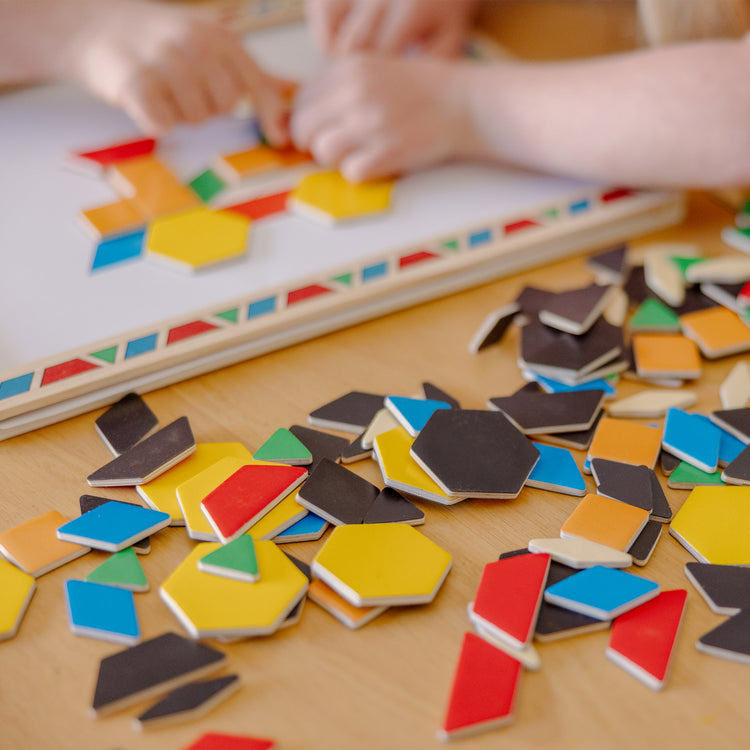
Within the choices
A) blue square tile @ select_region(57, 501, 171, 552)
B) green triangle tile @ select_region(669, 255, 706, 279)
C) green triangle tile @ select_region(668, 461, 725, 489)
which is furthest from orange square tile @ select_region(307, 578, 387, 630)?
green triangle tile @ select_region(669, 255, 706, 279)

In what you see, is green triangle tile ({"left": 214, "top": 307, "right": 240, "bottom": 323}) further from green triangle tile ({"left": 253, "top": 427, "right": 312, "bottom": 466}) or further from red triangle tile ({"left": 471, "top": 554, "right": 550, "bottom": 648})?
red triangle tile ({"left": 471, "top": 554, "right": 550, "bottom": 648})

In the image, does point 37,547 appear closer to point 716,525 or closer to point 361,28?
point 716,525

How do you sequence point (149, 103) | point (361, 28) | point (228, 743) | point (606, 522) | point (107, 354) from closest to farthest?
point (228, 743)
point (606, 522)
point (107, 354)
point (149, 103)
point (361, 28)

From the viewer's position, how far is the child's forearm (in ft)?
2.24

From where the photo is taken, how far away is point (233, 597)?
43cm

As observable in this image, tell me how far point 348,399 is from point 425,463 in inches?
→ 3.7

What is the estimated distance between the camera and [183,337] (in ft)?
1.96

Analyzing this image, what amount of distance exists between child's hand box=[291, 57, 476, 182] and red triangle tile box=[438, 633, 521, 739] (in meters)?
0.49

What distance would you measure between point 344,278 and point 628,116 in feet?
0.99

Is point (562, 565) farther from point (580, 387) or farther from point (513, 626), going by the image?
point (580, 387)

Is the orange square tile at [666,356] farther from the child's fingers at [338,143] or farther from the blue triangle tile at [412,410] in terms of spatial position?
the child's fingers at [338,143]

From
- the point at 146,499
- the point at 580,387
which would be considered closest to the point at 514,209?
the point at 580,387

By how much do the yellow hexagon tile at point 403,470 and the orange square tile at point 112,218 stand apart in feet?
1.09

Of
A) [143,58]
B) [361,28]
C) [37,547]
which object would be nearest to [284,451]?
[37,547]
